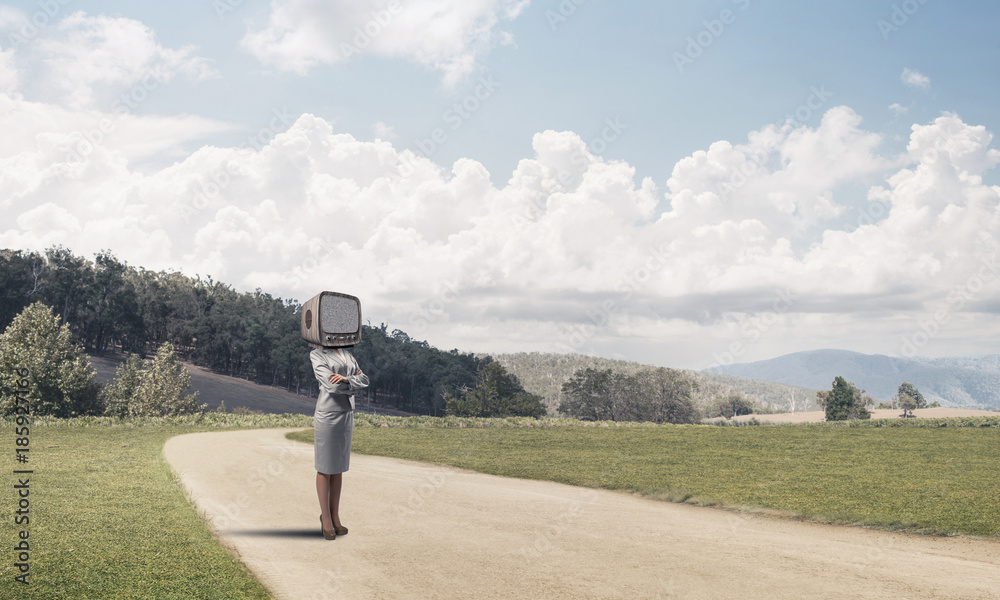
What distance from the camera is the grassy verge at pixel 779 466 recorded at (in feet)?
44.6

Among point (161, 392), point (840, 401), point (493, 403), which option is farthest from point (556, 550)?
point (840, 401)

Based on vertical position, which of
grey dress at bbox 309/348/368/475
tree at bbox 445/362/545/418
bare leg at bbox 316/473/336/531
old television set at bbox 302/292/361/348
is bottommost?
tree at bbox 445/362/545/418

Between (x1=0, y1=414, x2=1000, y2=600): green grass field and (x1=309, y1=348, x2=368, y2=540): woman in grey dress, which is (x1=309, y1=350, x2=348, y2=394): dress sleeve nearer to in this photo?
(x1=309, y1=348, x2=368, y2=540): woman in grey dress

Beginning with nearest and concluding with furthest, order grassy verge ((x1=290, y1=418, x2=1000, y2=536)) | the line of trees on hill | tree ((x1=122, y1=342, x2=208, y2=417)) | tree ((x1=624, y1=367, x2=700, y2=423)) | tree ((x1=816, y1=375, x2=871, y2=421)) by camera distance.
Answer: grassy verge ((x1=290, y1=418, x2=1000, y2=536)), tree ((x1=122, y1=342, x2=208, y2=417)), tree ((x1=816, y1=375, x2=871, y2=421)), tree ((x1=624, y1=367, x2=700, y2=423)), the line of trees on hill

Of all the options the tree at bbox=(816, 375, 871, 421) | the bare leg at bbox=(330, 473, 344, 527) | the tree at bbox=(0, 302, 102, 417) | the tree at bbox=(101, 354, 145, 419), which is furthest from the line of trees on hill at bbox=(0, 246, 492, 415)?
the bare leg at bbox=(330, 473, 344, 527)

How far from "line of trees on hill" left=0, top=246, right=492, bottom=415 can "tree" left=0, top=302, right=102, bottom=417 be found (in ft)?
176

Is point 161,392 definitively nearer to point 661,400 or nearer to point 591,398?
point 591,398

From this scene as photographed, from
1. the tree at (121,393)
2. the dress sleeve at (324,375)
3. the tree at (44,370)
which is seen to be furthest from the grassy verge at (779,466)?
the tree at (121,393)

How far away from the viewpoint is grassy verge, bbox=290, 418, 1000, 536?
13.6 meters

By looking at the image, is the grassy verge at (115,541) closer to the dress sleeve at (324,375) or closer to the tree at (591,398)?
the dress sleeve at (324,375)

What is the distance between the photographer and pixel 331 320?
346 inches

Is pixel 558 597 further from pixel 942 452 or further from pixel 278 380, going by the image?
pixel 278 380

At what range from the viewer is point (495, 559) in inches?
328

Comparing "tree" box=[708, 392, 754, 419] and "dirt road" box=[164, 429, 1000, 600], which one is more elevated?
"dirt road" box=[164, 429, 1000, 600]
